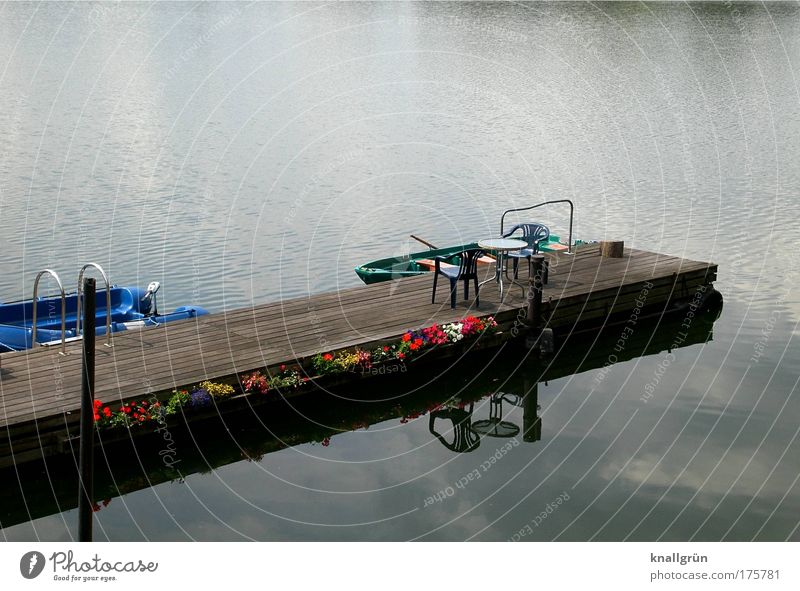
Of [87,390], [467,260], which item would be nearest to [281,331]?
[467,260]

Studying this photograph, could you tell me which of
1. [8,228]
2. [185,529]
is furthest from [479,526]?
[8,228]

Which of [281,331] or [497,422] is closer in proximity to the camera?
[497,422]

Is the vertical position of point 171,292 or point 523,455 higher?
point 171,292

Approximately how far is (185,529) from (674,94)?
35.5m

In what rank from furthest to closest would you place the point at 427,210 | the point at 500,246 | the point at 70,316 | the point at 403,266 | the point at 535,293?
the point at 427,210 → the point at 403,266 → the point at 500,246 → the point at 70,316 → the point at 535,293

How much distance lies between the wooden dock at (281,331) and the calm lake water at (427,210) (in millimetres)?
758

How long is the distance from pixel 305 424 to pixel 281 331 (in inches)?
74.4

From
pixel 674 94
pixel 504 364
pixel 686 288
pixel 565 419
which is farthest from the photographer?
pixel 674 94

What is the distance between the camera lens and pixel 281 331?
1667 cm

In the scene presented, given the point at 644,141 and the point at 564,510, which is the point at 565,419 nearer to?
the point at 564,510

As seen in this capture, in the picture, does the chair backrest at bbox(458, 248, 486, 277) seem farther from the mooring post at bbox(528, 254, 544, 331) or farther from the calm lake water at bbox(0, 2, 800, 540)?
the calm lake water at bbox(0, 2, 800, 540)

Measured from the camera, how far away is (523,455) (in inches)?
582

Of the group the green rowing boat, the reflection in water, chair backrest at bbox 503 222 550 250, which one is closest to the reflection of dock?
the reflection in water

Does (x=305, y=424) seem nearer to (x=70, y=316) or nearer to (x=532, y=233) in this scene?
(x=70, y=316)
